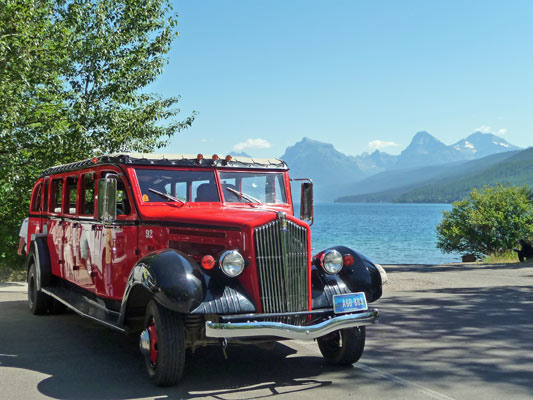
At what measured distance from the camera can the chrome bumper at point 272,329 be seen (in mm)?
4902

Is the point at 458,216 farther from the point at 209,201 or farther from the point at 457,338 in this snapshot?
the point at 209,201

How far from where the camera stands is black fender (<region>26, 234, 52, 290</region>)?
899 centimetres

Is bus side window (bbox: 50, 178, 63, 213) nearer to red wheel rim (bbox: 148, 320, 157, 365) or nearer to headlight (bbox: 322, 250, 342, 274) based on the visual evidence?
red wheel rim (bbox: 148, 320, 157, 365)

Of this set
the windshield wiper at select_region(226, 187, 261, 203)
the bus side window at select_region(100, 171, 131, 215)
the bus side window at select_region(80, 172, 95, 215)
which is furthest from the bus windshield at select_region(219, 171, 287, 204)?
the bus side window at select_region(80, 172, 95, 215)

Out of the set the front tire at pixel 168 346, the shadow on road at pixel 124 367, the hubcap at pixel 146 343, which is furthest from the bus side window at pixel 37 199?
the front tire at pixel 168 346

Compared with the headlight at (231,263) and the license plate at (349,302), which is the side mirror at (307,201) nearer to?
the license plate at (349,302)

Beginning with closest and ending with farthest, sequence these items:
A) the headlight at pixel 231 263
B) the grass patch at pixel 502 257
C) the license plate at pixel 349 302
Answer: the headlight at pixel 231 263 < the license plate at pixel 349 302 < the grass patch at pixel 502 257

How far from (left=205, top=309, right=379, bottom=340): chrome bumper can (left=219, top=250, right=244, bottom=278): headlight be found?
1.78 ft

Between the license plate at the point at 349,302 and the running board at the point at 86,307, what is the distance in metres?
2.18

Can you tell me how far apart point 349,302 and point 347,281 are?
1.70 feet

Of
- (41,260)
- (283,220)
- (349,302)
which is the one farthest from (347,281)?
(41,260)

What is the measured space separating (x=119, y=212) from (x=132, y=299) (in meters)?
1.34

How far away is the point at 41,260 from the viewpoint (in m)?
9.16

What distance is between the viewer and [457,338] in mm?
7395
